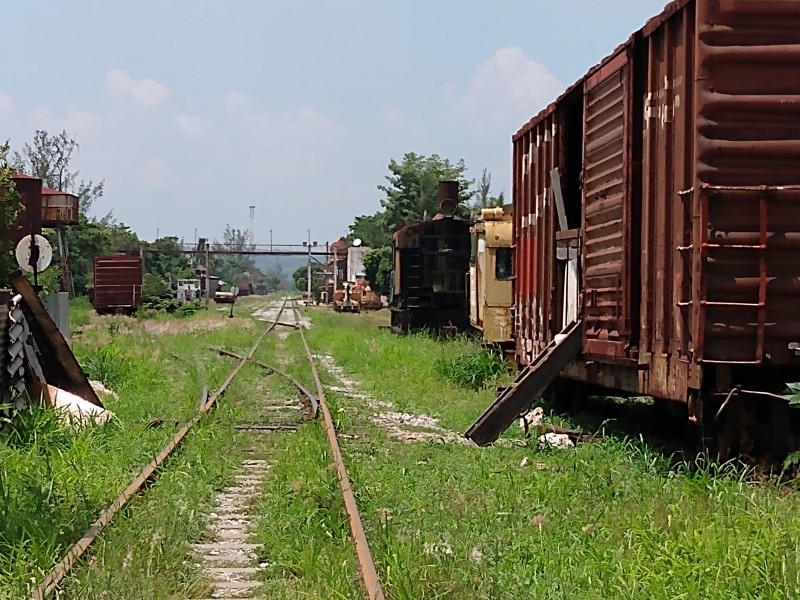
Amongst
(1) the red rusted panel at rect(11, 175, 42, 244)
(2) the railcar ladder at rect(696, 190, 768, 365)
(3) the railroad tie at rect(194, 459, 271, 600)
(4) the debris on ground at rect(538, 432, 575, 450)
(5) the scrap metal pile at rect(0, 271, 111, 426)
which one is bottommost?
(3) the railroad tie at rect(194, 459, 271, 600)

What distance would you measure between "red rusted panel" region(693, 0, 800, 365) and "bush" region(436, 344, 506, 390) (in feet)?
30.0

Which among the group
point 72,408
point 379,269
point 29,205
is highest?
point 29,205

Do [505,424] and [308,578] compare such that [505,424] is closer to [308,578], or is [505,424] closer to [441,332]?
[308,578]

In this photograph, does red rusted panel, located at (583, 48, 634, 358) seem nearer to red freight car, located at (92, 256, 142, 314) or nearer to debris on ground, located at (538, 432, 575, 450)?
debris on ground, located at (538, 432, 575, 450)

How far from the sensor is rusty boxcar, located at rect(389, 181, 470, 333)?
29.8 metres

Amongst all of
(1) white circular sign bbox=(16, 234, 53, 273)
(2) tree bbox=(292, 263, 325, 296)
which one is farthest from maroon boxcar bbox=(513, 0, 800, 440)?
(2) tree bbox=(292, 263, 325, 296)

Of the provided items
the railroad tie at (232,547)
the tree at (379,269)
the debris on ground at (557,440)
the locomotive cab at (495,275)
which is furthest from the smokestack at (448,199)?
the tree at (379,269)

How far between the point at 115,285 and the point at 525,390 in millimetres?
43758

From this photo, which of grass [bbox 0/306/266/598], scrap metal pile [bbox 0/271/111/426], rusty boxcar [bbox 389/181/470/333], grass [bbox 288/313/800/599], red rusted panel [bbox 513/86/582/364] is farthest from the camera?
rusty boxcar [bbox 389/181/470/333]

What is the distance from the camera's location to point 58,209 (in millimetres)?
35312

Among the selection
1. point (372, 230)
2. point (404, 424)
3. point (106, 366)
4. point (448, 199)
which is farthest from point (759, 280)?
point (372, 230)

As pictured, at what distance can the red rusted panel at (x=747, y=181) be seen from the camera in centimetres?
787

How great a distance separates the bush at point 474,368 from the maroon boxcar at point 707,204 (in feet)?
24.0

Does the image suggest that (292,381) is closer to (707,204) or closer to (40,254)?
(40,254)
